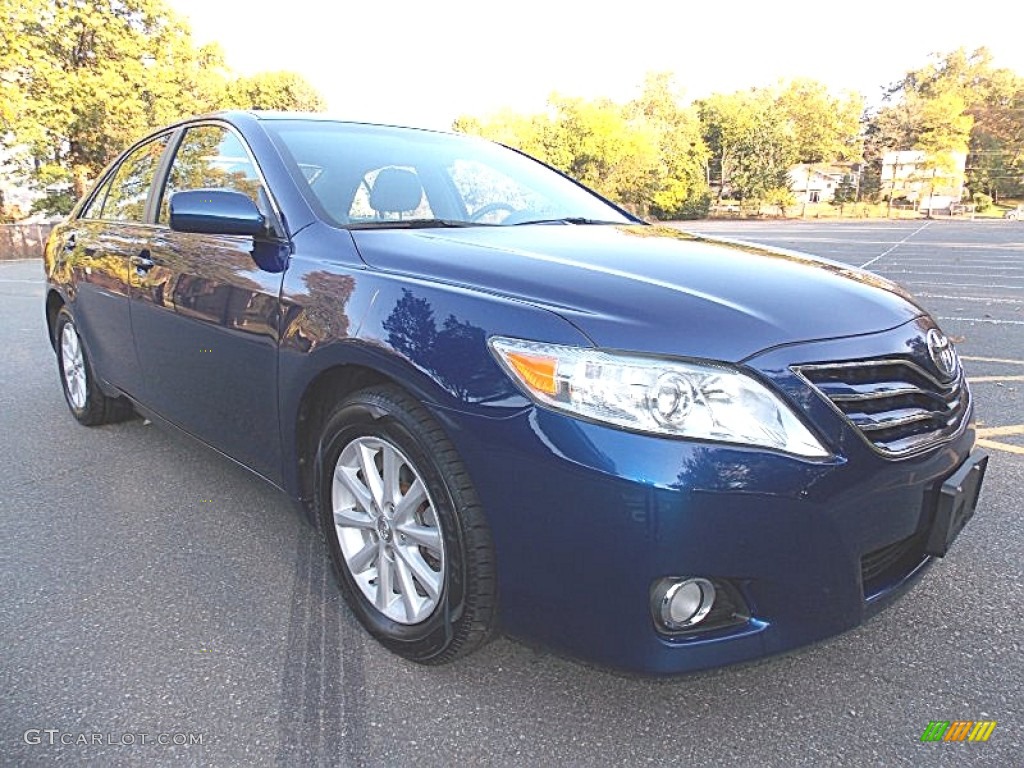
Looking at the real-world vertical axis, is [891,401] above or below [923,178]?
below

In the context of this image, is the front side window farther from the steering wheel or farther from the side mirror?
the steering wheel

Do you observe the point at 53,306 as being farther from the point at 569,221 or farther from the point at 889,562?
the point at 889,562

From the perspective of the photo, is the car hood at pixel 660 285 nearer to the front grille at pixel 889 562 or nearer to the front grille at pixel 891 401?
the front grille at pixel 891 401

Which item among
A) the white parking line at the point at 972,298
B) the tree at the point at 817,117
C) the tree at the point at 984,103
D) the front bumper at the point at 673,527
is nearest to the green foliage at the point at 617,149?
the tree at the point at 817,117

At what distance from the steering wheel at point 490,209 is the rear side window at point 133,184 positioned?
1.61 meters

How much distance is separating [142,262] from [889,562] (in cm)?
295

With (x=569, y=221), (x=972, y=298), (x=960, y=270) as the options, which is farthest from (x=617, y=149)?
(x=569, y=221)

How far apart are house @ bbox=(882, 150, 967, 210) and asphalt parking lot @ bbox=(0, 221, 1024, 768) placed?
65.2 metres

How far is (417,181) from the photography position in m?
2.82

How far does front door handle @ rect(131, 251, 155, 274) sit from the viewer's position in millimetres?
3061

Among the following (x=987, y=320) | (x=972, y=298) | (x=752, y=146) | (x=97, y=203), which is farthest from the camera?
(x=752, y=146)

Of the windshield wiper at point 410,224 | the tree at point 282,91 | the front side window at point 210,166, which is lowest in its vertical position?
the windshield wiper at point 410,224

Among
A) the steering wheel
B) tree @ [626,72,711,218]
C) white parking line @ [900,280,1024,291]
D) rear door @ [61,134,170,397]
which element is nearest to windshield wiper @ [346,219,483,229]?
the steering wheel

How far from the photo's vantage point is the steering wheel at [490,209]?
281cm
